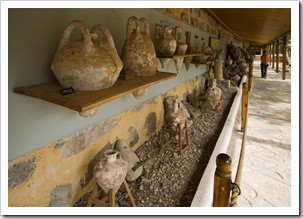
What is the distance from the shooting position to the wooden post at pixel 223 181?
79 cm

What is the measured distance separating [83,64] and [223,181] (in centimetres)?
74

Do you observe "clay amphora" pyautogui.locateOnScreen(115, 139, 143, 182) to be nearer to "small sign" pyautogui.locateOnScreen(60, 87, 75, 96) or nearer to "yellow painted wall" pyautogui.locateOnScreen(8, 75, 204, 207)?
"yellow painted wall" pyautogui.locateOnScreen(8, 75, 204, 207)

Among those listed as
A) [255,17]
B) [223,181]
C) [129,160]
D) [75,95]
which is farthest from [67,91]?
[255,17]

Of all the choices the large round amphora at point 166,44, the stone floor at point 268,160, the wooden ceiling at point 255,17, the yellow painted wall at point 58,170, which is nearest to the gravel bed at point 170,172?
the yellow painted wall at point 58,170

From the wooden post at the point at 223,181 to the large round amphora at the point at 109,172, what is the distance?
0.54 m

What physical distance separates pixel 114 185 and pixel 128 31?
0.95 meters

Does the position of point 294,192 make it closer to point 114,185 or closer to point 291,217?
point 291,217

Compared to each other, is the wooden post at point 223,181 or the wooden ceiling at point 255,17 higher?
the wooden ceiling at point 255,17

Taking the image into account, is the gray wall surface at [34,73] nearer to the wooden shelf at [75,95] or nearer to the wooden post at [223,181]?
the wooden shelf at [75,95]

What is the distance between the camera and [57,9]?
39.7 inches

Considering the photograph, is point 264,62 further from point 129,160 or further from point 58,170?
point 58,170

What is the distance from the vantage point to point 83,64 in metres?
0.82

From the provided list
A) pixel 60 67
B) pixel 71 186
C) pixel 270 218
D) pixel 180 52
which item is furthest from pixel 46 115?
pixel 180 52

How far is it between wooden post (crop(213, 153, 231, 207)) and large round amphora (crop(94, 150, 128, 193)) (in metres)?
0.54
